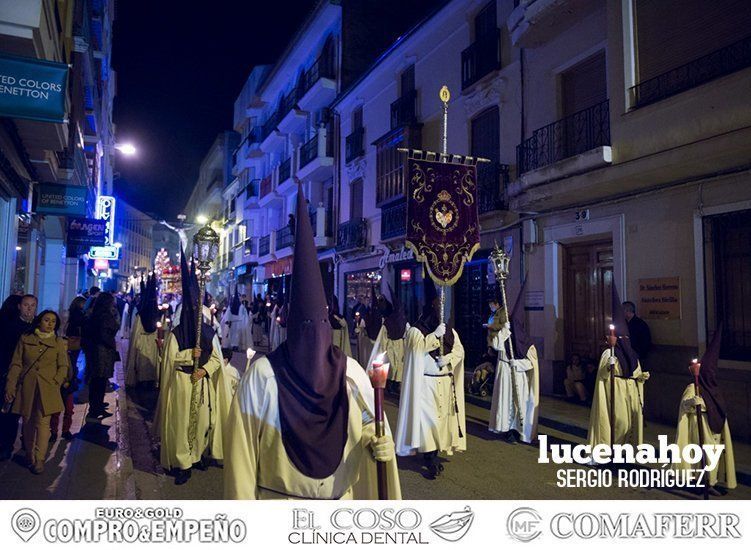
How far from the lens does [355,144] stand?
19656mm

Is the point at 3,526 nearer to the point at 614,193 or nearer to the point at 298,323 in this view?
the point at 298,323

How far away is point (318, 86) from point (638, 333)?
57.9ft

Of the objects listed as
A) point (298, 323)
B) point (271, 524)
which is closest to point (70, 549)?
point (271, 524)

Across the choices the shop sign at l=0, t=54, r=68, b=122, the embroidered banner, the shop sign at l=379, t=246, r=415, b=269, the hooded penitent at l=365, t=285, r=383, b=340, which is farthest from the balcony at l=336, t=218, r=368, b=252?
the shop sign at l=0, t=54, r=68, b=122

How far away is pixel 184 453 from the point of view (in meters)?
5.34

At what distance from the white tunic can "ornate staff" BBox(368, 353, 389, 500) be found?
3.37 meters

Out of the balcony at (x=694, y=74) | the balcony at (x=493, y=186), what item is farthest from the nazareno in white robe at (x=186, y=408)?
the balcony at (x=493, y=186)

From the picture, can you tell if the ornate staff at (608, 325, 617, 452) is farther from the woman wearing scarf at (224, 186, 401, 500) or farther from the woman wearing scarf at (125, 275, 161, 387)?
the woman wearing scarf at (125, 275, 161, 387)

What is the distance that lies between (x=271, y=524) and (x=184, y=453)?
261 cm

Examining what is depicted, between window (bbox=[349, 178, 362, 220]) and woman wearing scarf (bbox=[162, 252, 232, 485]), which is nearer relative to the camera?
woman wearing scarf (bbox=[162, 252, 232, 485])

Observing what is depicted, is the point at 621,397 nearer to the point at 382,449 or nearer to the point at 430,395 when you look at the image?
the point at 430,395

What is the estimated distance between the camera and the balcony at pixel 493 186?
39.6 ft

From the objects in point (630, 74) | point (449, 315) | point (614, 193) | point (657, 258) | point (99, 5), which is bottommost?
point (449, 315)

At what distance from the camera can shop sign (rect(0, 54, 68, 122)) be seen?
547 cm
